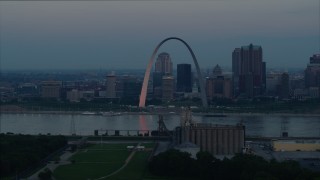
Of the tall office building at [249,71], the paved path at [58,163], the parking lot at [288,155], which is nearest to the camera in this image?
the paved path at [58,163]

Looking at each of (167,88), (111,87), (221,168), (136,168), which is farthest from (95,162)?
(111,87)

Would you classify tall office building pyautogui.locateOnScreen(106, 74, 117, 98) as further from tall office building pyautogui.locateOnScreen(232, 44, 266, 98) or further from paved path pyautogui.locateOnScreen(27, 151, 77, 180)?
paved path pyautogui.locateOnScreen(27, 151, 77, 180)

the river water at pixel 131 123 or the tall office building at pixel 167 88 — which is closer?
the river water at pixel 131 123

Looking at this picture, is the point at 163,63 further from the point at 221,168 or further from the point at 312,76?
the point at 221,168

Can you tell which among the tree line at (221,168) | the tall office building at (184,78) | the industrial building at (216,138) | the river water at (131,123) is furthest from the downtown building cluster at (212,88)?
the tree line at (221,168)

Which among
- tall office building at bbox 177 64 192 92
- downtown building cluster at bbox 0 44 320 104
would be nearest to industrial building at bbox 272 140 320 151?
downtown building cluster at bbox 0 44 320 104

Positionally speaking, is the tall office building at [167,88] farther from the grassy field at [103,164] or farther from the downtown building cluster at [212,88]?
the grassy field at [103,164]

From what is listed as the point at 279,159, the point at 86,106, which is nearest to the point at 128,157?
the point at 279,159
